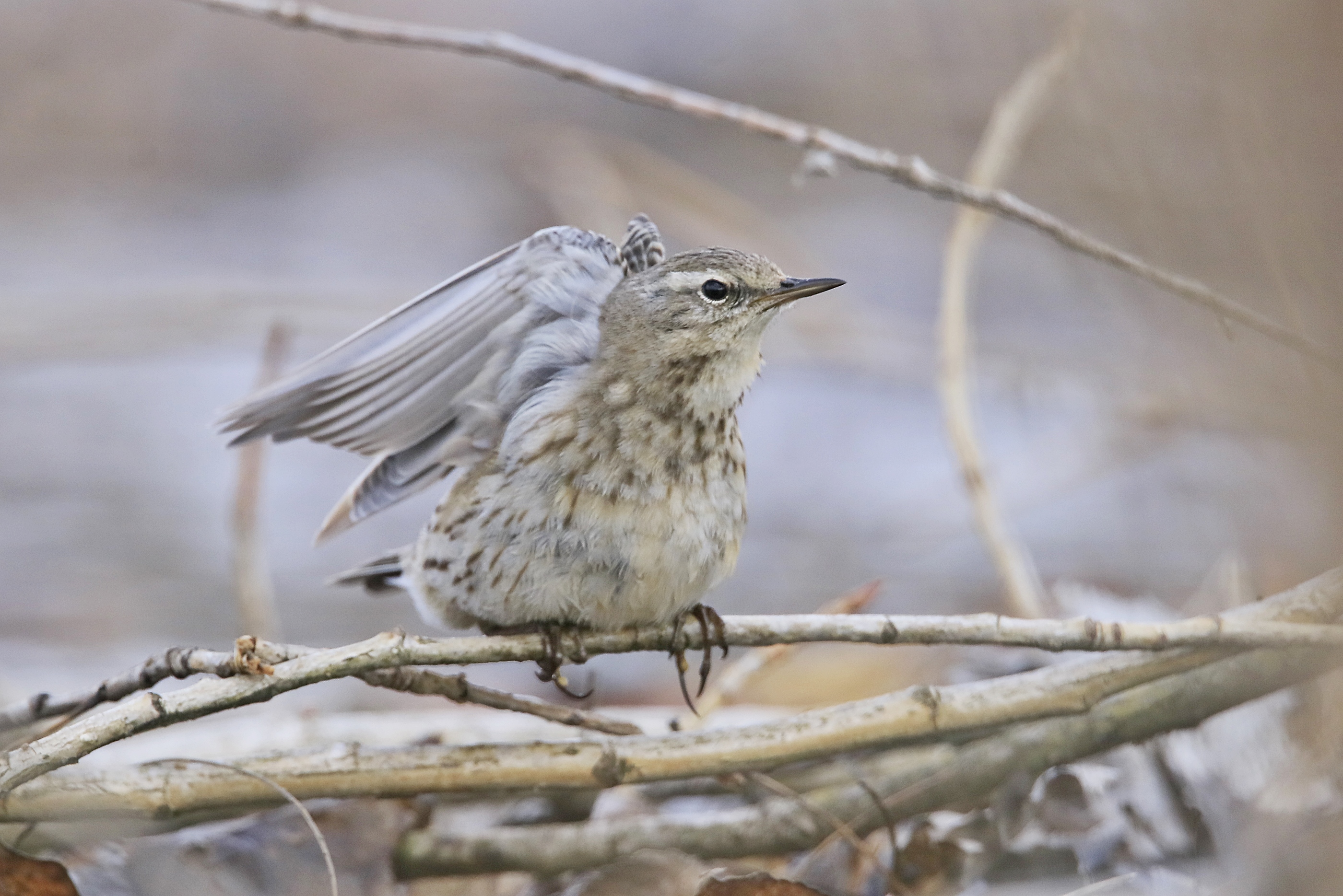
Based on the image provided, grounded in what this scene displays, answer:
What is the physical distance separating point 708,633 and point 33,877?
1.49m

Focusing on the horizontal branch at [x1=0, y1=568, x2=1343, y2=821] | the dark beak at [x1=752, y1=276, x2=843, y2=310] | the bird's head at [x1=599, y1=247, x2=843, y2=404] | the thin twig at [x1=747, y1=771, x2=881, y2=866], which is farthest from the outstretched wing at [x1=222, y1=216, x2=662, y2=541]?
the thin twig at [x1=747, y1=771, x2=881, y2=866]

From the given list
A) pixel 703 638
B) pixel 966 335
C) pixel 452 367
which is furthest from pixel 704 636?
Answer: pixel 966 335

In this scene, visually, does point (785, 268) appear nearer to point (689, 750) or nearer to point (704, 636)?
point (704, 636)

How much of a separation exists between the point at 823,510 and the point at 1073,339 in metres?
1.95

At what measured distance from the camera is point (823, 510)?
696 centimetres

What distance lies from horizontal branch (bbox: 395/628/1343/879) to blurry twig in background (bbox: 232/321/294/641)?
57.3 inches

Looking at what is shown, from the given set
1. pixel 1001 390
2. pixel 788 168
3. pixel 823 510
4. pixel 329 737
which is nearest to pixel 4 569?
pixel 329 737

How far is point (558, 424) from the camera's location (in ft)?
11.7

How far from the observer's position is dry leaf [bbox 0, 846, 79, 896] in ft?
9.78

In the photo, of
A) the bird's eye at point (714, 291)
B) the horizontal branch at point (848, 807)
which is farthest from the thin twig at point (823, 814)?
the bird's eye at point (714, 291)

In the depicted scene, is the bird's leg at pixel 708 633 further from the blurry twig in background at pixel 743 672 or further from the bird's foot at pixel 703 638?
the blurry twig in background at pixel 743 672

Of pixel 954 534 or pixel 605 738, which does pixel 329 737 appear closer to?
pixel 605 738

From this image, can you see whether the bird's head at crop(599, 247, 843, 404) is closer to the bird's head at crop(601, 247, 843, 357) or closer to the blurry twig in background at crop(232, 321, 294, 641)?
the bird's head at crop(601, 247, 843, 357)

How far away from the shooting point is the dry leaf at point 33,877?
2982 mm
